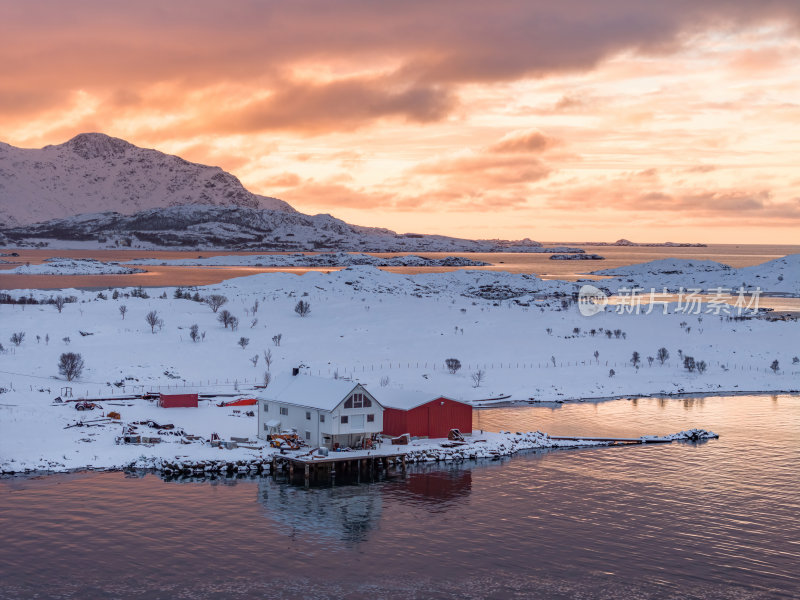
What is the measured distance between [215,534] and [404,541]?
8.63 metres

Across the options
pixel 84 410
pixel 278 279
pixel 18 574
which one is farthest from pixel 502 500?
pixel 278 279

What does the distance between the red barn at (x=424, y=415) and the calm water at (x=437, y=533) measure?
16.6ft

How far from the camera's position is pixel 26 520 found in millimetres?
39344

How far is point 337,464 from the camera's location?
1966 inches

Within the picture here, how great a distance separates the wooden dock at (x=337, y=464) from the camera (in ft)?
158

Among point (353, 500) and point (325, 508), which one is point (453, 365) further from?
point (325, 508)

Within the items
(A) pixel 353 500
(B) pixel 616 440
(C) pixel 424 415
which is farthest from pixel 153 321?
(B) pixel 616 440

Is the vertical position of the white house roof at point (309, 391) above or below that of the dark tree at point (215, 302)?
below

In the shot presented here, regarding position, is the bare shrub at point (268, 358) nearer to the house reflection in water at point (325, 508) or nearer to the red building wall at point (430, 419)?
the red building wall at point (430, 419)

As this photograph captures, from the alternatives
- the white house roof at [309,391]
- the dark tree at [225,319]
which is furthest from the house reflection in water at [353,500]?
the dark tree at [225,319]

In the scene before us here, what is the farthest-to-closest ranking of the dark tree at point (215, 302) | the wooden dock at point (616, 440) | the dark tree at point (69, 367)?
the dark tree at point (215, 302) → the dark tree at point (69, 367) → the wooden dock at point (616, 440)

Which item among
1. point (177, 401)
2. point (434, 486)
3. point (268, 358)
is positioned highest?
point (268, 358)

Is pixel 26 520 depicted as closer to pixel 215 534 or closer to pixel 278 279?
pixel 215 534

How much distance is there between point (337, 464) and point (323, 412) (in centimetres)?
318
